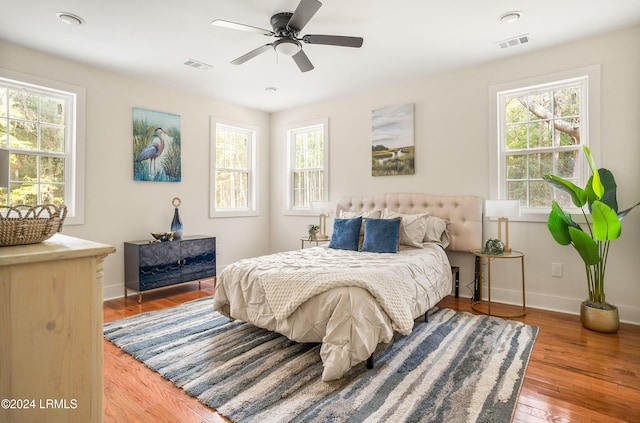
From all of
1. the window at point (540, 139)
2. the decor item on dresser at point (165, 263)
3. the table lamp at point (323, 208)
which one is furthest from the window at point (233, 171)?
the window at point (540, 139)

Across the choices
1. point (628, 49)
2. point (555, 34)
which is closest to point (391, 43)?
point (555, 34)

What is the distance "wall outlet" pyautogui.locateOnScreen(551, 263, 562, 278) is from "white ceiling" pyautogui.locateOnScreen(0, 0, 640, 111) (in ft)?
7.16

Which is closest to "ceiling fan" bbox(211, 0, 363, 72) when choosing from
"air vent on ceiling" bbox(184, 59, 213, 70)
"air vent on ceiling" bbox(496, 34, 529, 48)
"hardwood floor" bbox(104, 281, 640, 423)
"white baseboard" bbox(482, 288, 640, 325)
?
"air vent on ceiling" bbox(184, 59, 213, 70)

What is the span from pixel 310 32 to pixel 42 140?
2.97 meters

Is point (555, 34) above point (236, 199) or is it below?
above

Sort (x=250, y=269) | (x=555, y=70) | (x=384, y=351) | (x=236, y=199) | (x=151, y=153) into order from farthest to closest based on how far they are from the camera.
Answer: (x=236, y=199) < (x=151, y=153) < (x=555, y=70) < (x=250, y=269) < (x=384, y=351)

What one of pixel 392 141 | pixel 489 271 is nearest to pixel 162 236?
pixel 392 141

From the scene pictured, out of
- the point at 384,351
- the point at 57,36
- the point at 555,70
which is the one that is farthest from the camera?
the point at 555,70

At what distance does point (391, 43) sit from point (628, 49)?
82.7 inches

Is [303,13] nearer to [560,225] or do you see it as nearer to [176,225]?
[560,225]

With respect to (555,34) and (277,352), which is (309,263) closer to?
(277,352)

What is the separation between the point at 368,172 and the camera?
4.79 m

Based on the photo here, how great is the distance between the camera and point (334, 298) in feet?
7.28

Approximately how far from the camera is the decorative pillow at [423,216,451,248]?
3.83 m
